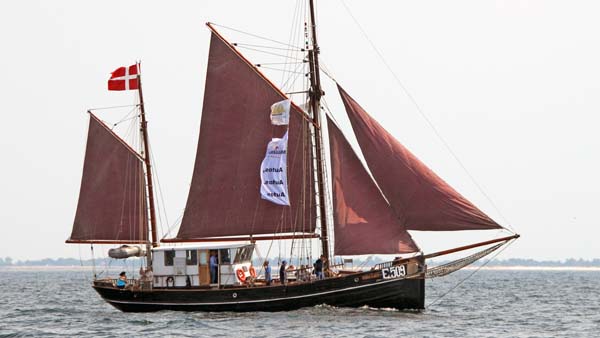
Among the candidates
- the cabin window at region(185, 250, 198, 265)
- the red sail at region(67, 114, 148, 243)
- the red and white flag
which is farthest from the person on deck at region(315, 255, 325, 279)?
the red and white flag

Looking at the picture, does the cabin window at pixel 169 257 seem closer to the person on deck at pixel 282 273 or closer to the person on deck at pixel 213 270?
the person on deck at pixel 213 270

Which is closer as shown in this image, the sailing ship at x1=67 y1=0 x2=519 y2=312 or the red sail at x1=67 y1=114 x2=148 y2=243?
the sailing ship at x1=67 y1=0 x2=519 y2=312

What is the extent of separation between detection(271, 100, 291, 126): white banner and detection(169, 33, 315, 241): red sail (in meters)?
0.53

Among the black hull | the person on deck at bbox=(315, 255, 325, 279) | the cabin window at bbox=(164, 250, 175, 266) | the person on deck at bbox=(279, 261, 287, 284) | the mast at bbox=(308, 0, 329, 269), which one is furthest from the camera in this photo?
the cabin window at bbox=(164, 250, 175, 266)

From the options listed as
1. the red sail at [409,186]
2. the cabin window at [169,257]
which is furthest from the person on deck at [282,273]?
the cabin window at [169,257]

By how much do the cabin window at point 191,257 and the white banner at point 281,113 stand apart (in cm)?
829

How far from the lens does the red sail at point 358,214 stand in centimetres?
4844

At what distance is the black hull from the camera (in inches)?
1905

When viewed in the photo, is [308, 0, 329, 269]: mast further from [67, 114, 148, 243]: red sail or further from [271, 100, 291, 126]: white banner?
[67, 114, 148, 243]: red sail

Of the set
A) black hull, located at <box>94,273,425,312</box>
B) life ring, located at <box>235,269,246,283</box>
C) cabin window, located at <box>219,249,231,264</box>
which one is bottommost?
black hull, located at <box>94,273,425,312</box>

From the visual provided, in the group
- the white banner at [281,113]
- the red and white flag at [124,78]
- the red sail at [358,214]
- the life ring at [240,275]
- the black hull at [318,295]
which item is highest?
the red and white flag at [124,78]

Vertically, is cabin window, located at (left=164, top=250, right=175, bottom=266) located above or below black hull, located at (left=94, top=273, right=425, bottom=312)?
above

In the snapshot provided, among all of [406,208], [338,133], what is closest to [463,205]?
[406,208]

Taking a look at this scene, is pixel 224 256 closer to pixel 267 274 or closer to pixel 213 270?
pixel 213 270
